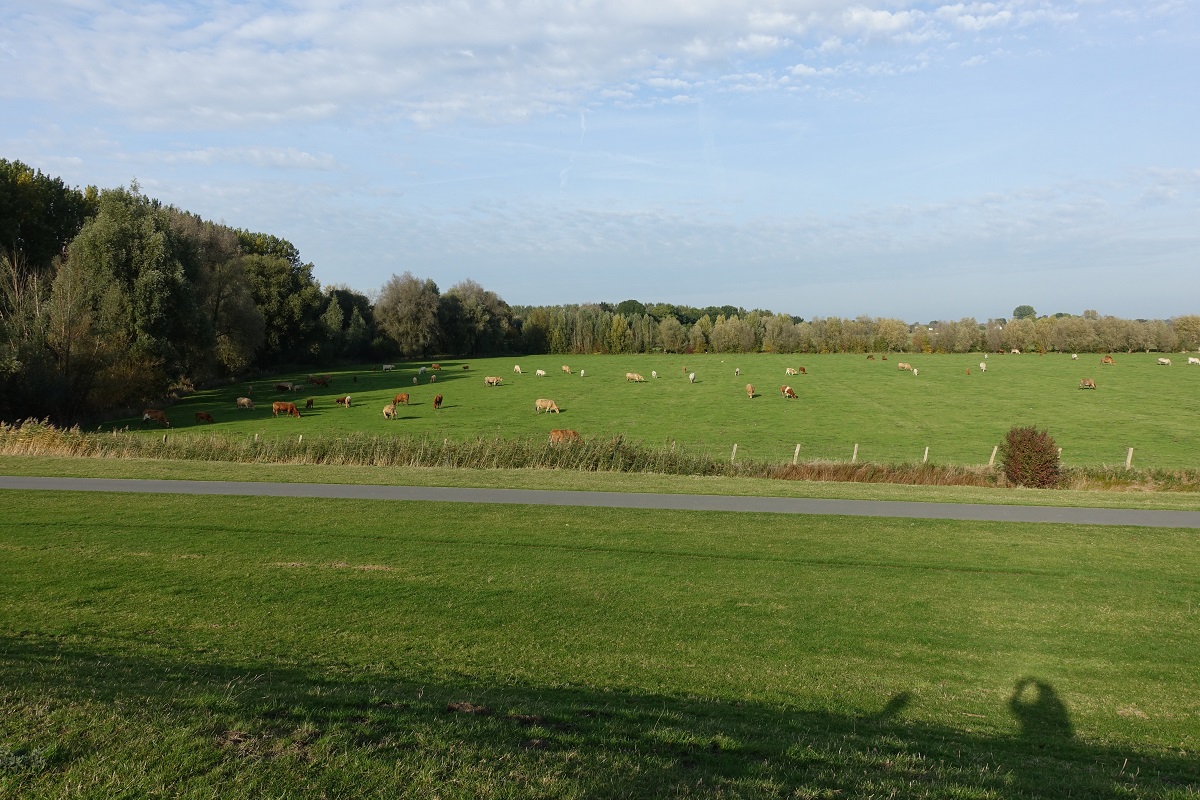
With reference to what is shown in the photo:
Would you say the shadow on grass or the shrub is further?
the shrub

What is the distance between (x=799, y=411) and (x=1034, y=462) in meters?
28.6

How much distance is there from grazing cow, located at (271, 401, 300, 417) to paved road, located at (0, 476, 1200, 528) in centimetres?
2815

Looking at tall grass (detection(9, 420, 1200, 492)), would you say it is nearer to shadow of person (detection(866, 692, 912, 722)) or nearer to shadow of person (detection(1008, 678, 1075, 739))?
shadow of person (detection(1008, 678, 1075, 739))

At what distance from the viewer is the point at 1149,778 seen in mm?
6160

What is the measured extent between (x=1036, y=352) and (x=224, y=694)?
5542 inches

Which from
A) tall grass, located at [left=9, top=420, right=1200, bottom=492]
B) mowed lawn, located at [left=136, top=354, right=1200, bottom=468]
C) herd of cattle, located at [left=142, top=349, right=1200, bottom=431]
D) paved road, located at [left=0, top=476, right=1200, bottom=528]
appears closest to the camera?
paved road, located at [left=0, top=476, right=1200, bottom=528]

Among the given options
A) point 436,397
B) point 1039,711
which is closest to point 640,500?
point 1039,711

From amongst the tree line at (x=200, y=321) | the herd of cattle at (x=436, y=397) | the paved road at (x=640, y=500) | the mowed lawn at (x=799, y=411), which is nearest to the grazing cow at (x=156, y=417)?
the herd of cattle at (x=436, y=397)

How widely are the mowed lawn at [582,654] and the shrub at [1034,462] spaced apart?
8.77m

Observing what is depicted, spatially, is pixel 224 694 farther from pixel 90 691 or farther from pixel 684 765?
pixel 684 765

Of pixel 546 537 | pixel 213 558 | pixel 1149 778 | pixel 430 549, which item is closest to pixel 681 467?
pixel 546 537

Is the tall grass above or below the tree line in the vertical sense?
below

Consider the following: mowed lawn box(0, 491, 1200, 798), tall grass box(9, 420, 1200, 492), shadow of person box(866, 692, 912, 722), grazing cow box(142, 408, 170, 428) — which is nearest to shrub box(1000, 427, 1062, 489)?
tall grass box(9, 420, 1200, 492)

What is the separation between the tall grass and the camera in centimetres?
2720
